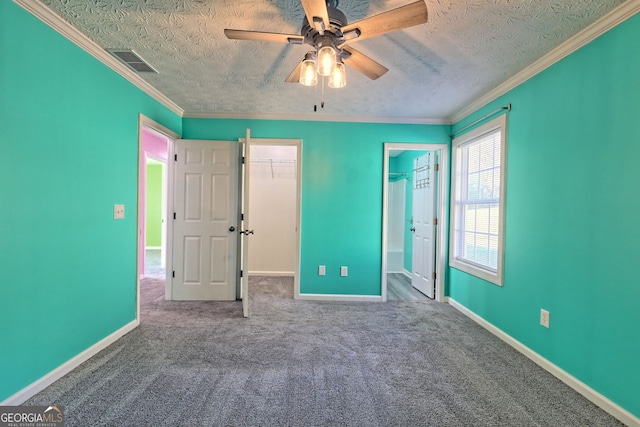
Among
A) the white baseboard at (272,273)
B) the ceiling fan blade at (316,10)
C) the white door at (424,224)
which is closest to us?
the ceiling fan blade at (316,10)

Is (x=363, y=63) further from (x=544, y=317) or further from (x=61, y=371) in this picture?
(x=61, y=371)

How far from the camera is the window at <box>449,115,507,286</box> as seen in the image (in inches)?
108

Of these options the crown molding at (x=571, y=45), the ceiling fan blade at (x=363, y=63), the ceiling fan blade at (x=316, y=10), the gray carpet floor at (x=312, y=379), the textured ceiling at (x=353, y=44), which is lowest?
the gray carpet floor at (x=312, y=379)

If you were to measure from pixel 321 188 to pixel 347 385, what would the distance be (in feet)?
7.73

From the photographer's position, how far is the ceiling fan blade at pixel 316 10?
1.20 meters

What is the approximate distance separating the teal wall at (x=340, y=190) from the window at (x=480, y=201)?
0.57 m

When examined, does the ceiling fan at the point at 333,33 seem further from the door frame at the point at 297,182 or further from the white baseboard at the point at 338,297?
the white baseboard at the point at 338,297

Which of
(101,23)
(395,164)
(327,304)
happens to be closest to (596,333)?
(327,304)

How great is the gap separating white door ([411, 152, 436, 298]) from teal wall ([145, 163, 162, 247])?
6.51 metres

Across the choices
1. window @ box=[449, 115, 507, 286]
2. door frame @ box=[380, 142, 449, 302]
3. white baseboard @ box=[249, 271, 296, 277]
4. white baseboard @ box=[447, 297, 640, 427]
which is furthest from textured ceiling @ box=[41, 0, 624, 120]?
white baseboard @ box=[249, 271, 296, 277]

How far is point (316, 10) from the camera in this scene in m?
1.26

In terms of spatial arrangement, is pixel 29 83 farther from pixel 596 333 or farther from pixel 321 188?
pixel 596 333

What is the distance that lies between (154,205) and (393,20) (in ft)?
25.5

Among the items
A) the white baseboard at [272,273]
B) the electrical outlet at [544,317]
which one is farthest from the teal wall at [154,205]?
the electrical outlet at [544,317]
